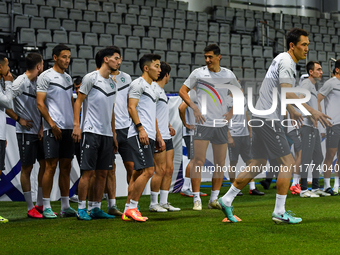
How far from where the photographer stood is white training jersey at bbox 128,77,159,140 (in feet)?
14.8

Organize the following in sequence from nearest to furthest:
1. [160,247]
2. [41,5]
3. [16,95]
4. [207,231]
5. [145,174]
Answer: [160,247] → [207,231] → [145,174] → [16,95] → [41,5]

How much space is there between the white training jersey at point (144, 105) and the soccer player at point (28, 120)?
1224 millimetres

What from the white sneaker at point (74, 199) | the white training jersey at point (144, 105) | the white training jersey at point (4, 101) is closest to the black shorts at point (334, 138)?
the white training jersey at point (144, 105)

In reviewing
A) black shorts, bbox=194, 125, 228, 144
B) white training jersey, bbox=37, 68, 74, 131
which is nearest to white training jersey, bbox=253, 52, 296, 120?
black shorts, bbox=194, 125, 228, 144

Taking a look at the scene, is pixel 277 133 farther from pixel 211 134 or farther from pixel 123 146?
pixel 123 146

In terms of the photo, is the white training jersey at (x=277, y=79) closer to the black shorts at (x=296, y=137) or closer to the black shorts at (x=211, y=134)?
the black shorts at (x=211, y=134)

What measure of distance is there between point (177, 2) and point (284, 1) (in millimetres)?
5966

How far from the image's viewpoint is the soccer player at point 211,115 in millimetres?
5266

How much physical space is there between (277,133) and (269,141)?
0.10m

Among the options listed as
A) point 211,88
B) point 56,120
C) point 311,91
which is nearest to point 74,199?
point 56,120

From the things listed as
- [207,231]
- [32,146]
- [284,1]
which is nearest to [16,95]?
[32,146]

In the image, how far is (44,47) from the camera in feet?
37.1

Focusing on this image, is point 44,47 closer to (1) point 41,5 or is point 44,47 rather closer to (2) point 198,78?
(1) point 41,5

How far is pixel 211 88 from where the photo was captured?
5.35m
